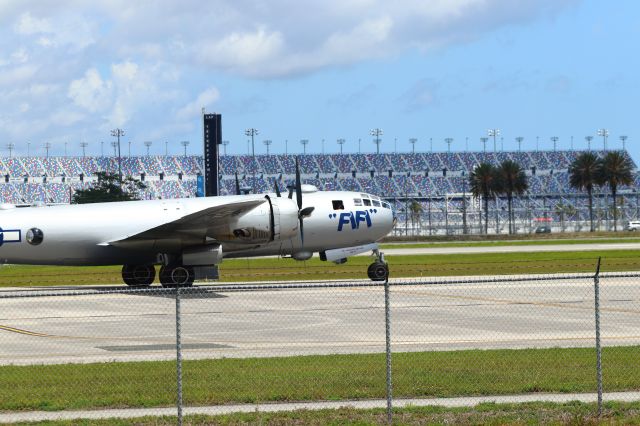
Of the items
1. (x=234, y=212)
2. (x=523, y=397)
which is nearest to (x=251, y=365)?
(x=523, y=397)

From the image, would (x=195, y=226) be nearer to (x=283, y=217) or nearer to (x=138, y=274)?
(x=283, y=217)

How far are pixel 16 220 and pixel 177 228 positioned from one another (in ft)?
20.0

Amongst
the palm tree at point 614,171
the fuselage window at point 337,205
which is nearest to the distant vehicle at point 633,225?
the palm tree at point 614,171

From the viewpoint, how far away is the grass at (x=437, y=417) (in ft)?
50.2

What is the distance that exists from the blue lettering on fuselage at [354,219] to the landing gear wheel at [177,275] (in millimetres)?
6600

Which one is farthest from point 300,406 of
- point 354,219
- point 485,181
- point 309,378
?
point 485,181

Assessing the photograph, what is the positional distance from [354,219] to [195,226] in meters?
7.22

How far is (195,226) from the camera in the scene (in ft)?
135

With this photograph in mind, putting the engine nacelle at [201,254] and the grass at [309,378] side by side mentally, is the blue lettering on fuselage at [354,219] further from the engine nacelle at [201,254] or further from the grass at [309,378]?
the grass at [309,378]

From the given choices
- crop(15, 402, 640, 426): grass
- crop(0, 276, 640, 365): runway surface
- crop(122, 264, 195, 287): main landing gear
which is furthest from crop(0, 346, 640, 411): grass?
crop(122, 264, 195, 287): main landing gear

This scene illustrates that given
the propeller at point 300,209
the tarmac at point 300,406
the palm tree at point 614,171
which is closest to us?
the tarmac at point 300,406

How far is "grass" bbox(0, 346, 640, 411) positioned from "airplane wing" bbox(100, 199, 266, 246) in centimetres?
1841

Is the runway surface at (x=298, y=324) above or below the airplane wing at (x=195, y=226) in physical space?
below

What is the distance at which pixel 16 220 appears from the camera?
40.9 meters
